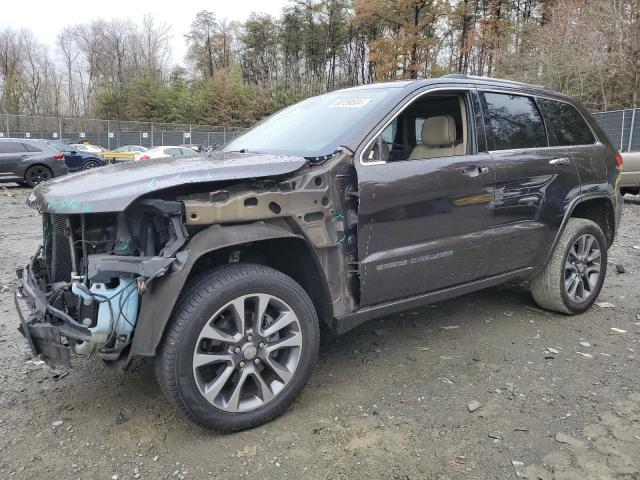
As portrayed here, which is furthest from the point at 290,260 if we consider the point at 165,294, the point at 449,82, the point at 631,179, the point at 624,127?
the point at 624,127

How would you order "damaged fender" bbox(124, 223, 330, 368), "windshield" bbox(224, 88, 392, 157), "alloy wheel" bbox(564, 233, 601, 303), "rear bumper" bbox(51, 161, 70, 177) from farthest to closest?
"rear bumper" bbox(51, 161, 70, 177) < "alloy wheel" bbox(564, 233, 601, 303) < "windshield" bbox(224, 88, 392, 157) < "damaged fender" bbox(124, 223, 330, 368)

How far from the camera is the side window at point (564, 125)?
4.12 m

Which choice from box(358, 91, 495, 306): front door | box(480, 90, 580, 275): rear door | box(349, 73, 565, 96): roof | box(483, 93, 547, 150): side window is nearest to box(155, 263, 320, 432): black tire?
box(358, 91, 495, 306): front door

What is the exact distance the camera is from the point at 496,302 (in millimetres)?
4695

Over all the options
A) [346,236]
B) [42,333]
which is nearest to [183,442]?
[42,333]

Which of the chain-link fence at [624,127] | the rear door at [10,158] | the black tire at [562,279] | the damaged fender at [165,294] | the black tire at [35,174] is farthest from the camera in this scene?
the chain-link fence at [624,127]

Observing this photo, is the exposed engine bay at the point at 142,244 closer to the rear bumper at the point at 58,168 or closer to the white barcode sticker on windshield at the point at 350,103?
the white barcode sticker on windshield at the point at 350,103

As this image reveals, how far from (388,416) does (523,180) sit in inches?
79.8

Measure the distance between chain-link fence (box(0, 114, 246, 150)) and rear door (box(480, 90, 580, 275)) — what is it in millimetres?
32698

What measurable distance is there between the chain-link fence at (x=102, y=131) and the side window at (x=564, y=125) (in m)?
32.4

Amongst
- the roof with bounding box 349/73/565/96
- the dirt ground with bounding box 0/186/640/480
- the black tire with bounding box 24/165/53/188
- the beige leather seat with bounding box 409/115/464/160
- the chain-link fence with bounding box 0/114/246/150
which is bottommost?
the dirt ground with bounding box 0/186/640/480

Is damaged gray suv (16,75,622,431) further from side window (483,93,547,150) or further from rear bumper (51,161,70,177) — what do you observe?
rear bumper (51,161,70,177)

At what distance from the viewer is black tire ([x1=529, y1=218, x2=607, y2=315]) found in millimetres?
4121

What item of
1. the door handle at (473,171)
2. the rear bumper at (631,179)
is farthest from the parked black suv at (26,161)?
the rear bumper at (631,179)
